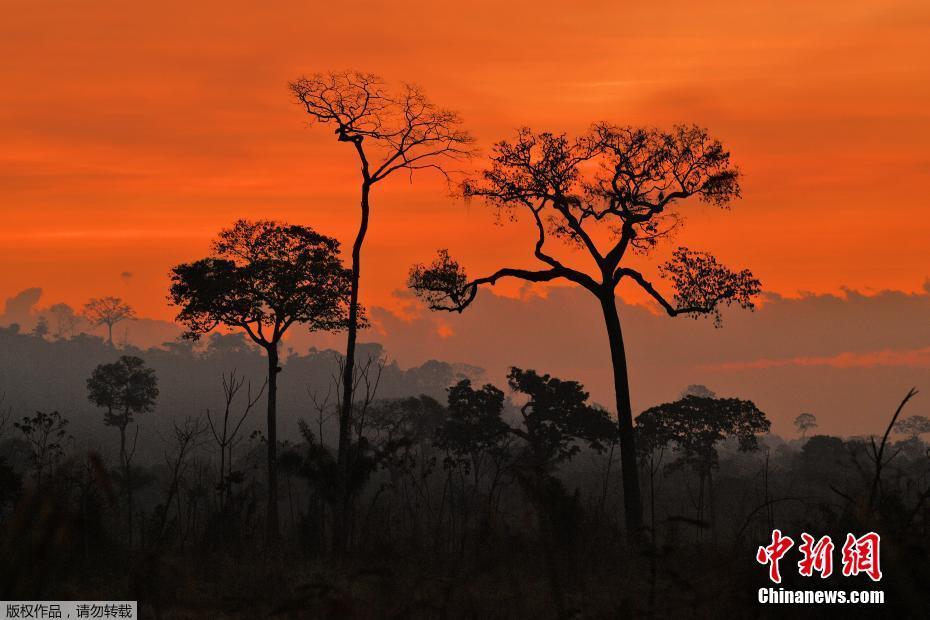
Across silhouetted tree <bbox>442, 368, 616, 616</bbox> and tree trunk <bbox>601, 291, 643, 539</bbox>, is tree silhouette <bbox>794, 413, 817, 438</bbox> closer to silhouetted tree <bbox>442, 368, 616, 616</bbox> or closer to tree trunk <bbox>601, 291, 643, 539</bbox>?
silhouetted tree <bbox>442, 368, 616, 616</bbox>

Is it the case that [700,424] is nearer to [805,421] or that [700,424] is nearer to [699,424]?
[699,424]

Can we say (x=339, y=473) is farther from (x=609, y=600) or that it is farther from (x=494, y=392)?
(x=494, y=392)

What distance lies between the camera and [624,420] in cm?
2355

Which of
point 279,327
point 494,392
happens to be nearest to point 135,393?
point 494,392

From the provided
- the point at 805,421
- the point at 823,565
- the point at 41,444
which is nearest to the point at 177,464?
the point at 823,565

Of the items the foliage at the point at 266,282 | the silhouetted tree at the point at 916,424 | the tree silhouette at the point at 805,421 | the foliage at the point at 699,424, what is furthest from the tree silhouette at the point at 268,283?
the tree silhouette at the point at 805,421

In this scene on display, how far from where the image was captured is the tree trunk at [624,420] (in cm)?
2250

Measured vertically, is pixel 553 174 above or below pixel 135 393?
above

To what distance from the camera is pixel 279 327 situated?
37.5 meters

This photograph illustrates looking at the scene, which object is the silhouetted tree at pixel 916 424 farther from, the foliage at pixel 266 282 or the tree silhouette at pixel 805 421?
the foliage at pixel 266 282

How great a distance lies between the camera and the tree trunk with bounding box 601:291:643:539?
73.8 feet

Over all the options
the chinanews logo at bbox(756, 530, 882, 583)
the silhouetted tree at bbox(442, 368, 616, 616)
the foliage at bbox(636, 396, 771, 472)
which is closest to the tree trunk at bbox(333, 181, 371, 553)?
the chinanews logo at bbox(756, 530, 882, 583)

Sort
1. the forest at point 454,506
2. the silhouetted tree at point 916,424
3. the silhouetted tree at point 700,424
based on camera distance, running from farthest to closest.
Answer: the silhouetted tree at point 916,424 → the silhouetted tree at point 700,424 → the forest at point 454,506

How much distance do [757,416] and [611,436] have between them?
437 inches
